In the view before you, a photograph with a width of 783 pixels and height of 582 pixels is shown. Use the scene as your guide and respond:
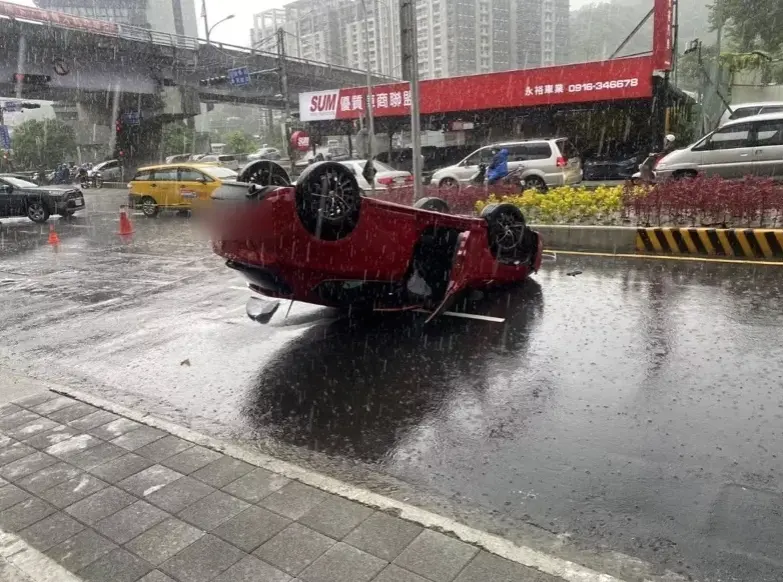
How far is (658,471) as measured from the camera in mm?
3891

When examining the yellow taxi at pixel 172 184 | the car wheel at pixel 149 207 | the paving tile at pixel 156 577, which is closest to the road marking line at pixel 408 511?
the paving tile at pixel 156 577

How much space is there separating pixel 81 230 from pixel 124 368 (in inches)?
538

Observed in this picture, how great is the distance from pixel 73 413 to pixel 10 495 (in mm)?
1271

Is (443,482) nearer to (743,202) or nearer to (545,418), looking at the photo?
(545,418)

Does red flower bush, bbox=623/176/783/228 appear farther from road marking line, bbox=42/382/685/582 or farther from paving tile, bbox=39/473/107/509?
paving tile, bbox=39/473/107/509

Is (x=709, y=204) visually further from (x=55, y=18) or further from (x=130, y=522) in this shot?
(x=55, y=18)

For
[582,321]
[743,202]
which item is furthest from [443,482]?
[743,202]

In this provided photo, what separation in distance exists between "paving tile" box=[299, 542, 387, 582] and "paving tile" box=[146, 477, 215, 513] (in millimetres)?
1003

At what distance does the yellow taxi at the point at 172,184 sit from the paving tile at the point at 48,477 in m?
14.7

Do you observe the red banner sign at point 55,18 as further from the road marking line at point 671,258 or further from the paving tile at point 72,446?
the paving tile at point 72,446

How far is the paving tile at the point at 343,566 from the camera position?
9.74 ft

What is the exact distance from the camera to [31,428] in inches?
190

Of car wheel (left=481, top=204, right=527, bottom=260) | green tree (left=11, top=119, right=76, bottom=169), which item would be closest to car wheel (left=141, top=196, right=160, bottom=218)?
A: car wheel (left=481, top=204, right=527, bottom=260)

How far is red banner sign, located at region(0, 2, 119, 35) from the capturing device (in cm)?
3064
